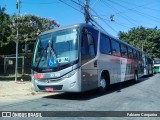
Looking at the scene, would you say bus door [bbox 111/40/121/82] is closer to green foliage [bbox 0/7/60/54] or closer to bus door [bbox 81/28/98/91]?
bus door [bbox 81/28/98/91]

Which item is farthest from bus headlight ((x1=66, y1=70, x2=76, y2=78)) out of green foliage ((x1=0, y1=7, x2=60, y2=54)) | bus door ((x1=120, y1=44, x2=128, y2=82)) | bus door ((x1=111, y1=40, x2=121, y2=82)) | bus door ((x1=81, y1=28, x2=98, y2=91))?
green foliage ((x1=0, y1=7, x2=60, y2=54))

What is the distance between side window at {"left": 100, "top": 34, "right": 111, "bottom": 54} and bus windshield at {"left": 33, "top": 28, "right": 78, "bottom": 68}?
8.09 feet

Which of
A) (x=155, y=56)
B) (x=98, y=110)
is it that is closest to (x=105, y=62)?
(x=98, y=110)

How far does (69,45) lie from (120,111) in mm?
3703

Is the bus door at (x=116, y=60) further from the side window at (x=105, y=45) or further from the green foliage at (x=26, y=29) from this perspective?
the green foliage at (x=26, y=29)

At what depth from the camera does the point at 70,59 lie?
10453mm

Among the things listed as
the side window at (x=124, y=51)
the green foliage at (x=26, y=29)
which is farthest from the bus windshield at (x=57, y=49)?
the green foliage at (x=26, y=29)

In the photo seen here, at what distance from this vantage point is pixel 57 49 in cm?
1095

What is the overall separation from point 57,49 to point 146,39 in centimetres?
5291

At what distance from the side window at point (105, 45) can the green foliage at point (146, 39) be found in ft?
152

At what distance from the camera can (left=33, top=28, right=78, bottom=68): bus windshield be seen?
10.6 meters

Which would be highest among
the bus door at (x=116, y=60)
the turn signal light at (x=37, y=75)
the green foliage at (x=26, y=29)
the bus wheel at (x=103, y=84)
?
the green foliage at (x=26, y=29)

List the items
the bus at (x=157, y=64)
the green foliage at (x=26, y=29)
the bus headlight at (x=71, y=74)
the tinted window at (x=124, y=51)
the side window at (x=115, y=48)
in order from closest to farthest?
the bus headlight at (x=71, y=74), the side window at (x=115, y=48), the tinted window at (x=124, y=51), the green foliage at (x=26, y=29), the bus at (x=157, y=64)

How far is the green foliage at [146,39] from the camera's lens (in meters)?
60.1
